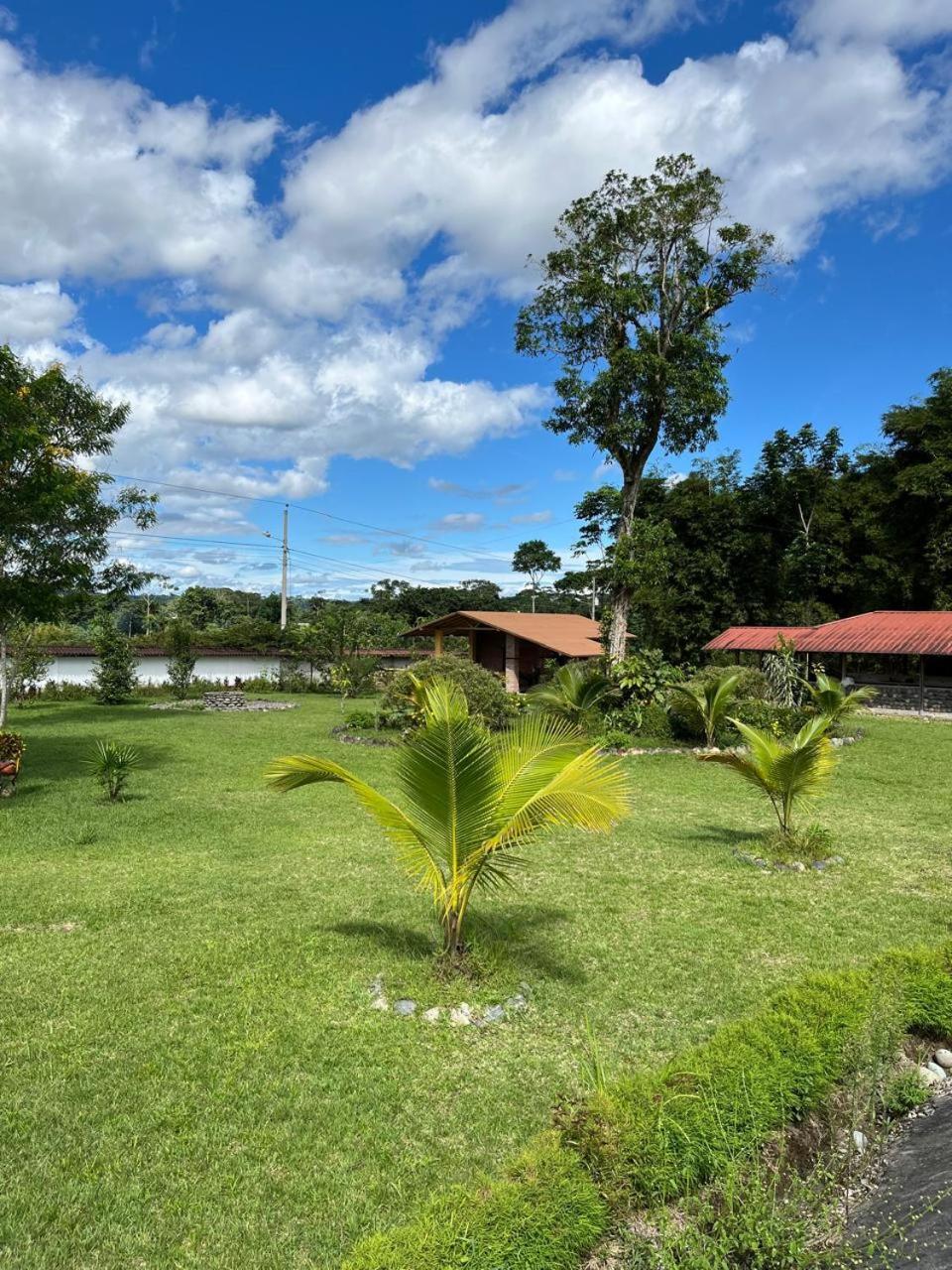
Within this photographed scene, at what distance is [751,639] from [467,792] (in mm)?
28567

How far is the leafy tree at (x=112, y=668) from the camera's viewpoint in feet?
89.1

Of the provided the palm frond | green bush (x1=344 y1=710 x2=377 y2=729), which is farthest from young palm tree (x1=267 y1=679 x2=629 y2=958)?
green bush (x1=344 y1=710 x2=377 y2=729)

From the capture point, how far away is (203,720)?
21.7 m

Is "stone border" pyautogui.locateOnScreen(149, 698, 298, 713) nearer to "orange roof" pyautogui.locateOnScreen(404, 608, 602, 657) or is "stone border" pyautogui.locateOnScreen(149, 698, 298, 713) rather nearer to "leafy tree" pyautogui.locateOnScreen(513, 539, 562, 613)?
"orange roof" pyautogui.locateOnScreen(404, 608, 602, 657)

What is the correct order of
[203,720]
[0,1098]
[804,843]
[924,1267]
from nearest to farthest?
[924,1267]
[0,1098]
[804,843]
[203,720]

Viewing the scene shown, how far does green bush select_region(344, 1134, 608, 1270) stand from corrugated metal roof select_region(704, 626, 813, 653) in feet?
92.0

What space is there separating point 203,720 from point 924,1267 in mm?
21286

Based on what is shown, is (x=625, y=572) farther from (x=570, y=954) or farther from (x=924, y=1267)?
(x=924, y=1267)

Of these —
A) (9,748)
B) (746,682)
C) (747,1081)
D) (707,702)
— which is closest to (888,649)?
(746,682)

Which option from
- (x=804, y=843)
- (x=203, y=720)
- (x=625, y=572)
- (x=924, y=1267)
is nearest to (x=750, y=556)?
(x=625, y=572)

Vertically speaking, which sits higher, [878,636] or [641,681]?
[878,636]

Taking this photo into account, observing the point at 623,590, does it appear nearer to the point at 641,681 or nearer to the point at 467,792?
the point at 641,681

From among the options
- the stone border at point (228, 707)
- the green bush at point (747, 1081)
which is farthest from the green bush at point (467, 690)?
the green bush at point (747, 1081)

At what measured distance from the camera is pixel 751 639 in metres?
30.6
